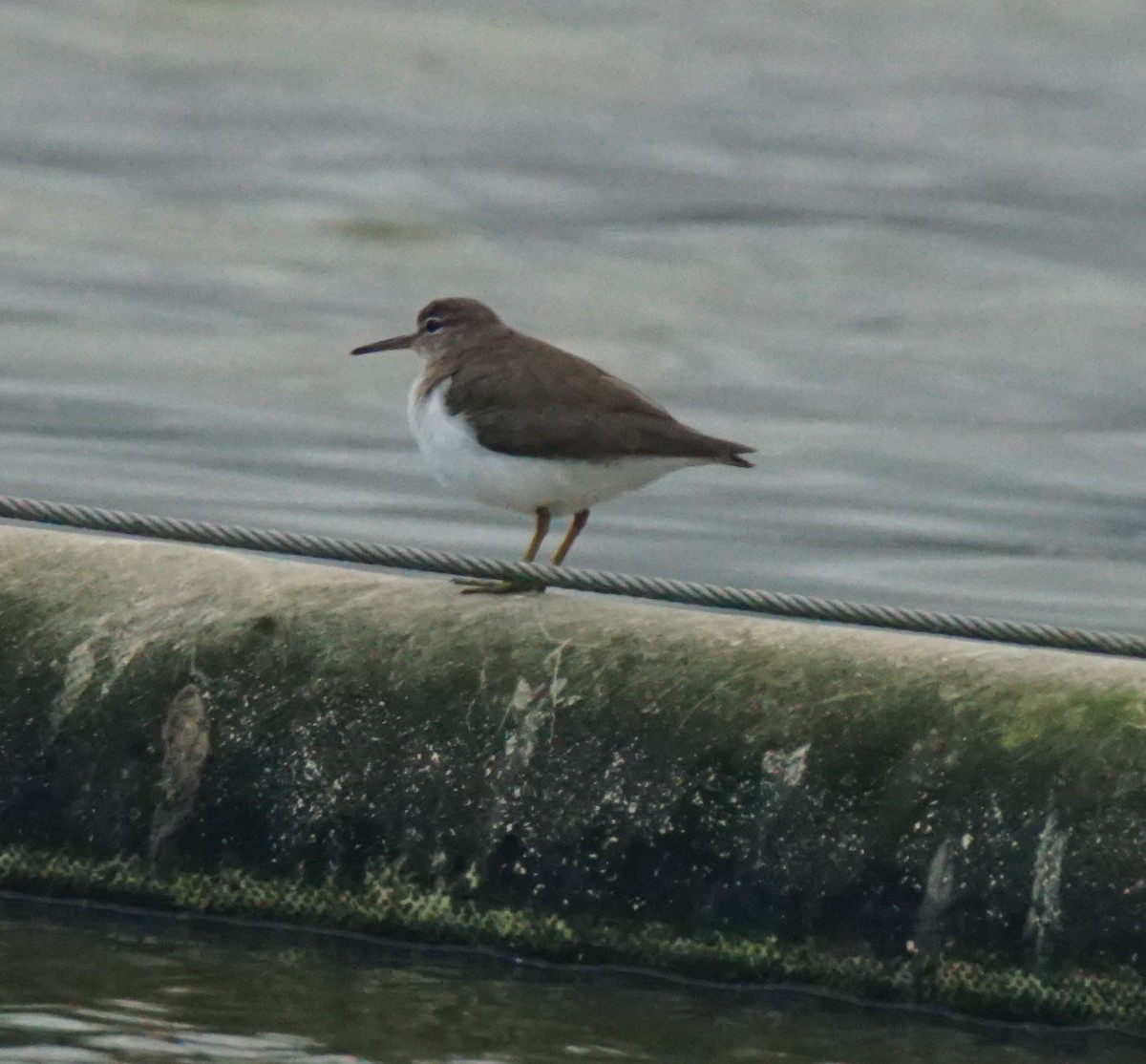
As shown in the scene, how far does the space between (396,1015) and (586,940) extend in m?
0.47

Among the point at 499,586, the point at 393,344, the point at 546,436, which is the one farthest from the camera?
the point at 393,344

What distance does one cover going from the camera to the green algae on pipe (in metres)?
5.46

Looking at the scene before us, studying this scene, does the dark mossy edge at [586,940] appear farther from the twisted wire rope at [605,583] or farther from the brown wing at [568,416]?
the brown wing at [568,416]

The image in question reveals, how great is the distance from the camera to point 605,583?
5.73m

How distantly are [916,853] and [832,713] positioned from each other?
13.6 inches

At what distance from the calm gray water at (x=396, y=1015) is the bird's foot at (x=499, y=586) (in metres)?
0.84

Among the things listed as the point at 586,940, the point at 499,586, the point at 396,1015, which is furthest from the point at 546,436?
→ the point at 396,1015

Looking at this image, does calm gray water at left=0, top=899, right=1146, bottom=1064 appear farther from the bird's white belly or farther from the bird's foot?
the bird's white belly

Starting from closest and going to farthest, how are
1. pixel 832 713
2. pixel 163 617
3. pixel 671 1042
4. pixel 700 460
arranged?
pixel 671 1042 → pixel 832 713 → pixel 163 617 → pixel 700 460

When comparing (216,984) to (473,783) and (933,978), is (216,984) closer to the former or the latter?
(473,783)

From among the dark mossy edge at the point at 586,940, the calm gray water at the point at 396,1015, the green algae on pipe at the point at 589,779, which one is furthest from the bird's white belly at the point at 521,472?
the calm gray water at the point at 396,1015

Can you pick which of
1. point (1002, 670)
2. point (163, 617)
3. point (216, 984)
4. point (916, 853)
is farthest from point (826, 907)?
point (163, 617)

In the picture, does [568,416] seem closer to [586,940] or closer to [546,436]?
[546,436]

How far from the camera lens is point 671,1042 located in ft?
17.4
